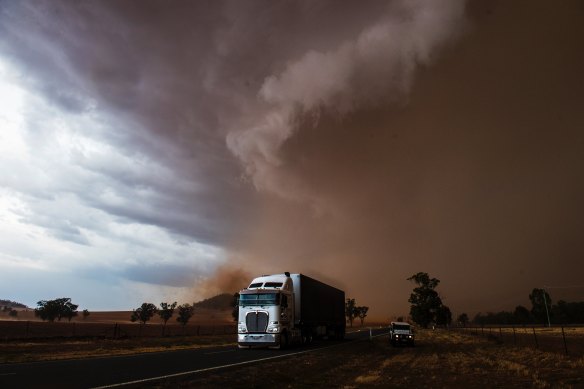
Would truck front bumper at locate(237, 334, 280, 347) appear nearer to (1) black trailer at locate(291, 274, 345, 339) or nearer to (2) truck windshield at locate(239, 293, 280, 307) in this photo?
(2) truck windshield at locate(239, 293, 280, 307)

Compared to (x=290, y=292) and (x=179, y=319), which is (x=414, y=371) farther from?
(x=179, y=319)

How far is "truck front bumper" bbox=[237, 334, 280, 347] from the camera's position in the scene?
3009 cm

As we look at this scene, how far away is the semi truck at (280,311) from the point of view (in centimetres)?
3025

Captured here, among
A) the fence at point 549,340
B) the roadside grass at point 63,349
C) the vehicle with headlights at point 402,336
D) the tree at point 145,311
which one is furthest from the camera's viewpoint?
the tree at point 145,311

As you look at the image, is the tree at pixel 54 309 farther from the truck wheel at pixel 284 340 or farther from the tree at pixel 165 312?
the truck wheel at pixel 284 340

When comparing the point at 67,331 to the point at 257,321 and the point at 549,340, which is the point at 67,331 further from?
the point at 549,340

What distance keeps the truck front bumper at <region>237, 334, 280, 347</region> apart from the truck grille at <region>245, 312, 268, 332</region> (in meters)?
0.44

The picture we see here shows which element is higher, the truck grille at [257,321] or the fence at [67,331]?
the truck grille at [257,321]

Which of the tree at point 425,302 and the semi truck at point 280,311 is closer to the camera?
the semi truck at point 280,311

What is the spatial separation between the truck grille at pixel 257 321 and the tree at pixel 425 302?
122 metres

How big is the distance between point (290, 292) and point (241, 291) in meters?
4.15

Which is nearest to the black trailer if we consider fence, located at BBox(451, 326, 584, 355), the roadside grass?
the roadside grass

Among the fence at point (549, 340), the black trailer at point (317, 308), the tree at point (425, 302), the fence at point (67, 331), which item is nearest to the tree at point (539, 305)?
the tree at point (425, 302)

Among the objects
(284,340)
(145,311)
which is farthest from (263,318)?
(145,311)
